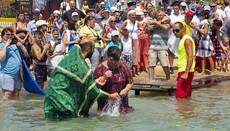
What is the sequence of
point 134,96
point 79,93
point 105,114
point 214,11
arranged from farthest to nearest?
1. point 214,11
2. point 134,96
3. point 105,114
4. point 79,93

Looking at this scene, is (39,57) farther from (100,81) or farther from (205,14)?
(205,14)

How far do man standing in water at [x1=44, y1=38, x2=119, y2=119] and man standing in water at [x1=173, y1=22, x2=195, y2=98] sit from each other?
2.78m

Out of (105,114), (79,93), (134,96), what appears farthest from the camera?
(134,96)

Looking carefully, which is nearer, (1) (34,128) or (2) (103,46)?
(1) (34,128)

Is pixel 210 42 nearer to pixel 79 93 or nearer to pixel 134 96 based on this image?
pixel 134 96

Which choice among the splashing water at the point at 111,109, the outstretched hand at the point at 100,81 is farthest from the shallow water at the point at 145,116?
the outstretched hand at the point at 100,81

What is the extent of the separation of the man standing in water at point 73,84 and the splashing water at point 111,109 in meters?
0.65

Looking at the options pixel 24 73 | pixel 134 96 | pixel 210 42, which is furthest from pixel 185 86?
pixel 210 42

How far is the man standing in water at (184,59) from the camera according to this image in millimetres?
11086

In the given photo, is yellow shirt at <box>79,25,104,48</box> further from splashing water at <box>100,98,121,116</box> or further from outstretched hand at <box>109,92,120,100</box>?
outstretched hand at <box>109,92,120,100</box>

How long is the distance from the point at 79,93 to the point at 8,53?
3114 mm

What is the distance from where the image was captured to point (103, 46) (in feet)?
50.6

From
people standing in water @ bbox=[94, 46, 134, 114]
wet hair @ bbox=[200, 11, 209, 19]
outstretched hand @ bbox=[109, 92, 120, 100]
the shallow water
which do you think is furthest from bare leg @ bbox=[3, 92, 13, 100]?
wet hair @ bbox=[200, 11, 209, 19]

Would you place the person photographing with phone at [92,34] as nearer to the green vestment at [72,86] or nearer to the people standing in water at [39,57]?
the people standing in water at [39,57]
